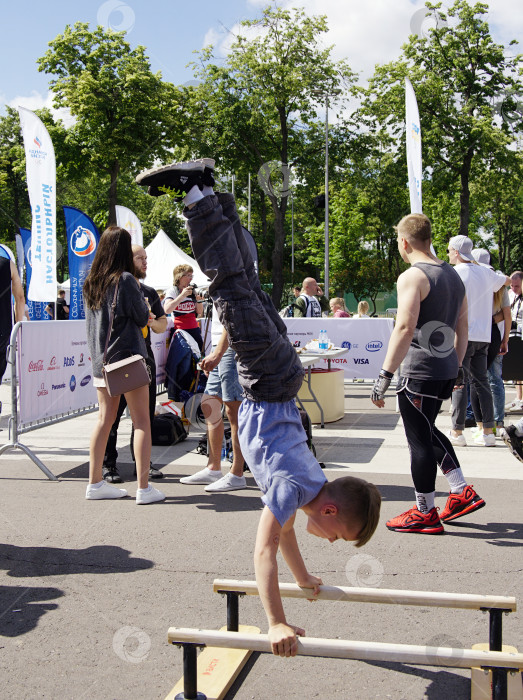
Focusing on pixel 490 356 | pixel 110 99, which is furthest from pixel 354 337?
pixel 110 99

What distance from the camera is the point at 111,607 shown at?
3758mm

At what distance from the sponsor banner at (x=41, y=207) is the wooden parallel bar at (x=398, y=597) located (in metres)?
11.0

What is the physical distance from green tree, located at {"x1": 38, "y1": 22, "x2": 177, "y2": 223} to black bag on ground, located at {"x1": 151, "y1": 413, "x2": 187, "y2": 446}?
72.2ft

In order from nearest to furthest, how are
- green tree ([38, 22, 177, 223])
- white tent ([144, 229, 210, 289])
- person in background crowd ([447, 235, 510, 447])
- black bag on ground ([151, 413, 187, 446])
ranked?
person in background crowd ([447, 235, 510, 447]) → black bag on ground ([151, 413, 187, 446]) → white tent ([144, 229, 210, 289]) → green tree ([38, 22, 177, 223])

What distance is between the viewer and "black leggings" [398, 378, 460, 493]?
4.95 metres

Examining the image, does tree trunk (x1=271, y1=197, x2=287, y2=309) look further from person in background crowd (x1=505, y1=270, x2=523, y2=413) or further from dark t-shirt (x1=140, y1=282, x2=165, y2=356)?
dark t-shirt (x1=140, y1=282, x2=165, y2=356)

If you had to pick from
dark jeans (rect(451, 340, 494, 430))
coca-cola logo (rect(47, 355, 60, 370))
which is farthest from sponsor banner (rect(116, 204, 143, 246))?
dark jeans (rect(451, 340, 494, 430))

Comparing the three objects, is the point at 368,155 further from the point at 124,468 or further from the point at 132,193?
the point at 124,468

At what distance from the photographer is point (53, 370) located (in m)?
8.06

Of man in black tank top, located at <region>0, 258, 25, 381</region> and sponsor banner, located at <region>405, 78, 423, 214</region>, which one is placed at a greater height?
sponsor banner, located at <region>405, 78, 423, 214</region>

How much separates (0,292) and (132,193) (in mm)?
38277

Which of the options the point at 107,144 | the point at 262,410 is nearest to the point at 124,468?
the point at 262,410

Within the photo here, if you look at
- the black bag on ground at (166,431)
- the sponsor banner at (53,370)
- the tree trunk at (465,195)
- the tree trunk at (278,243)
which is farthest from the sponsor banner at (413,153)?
the tree trunk at (465,195)

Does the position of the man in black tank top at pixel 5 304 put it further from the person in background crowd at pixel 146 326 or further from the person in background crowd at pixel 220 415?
the person in background crowd at pixel 220 415
